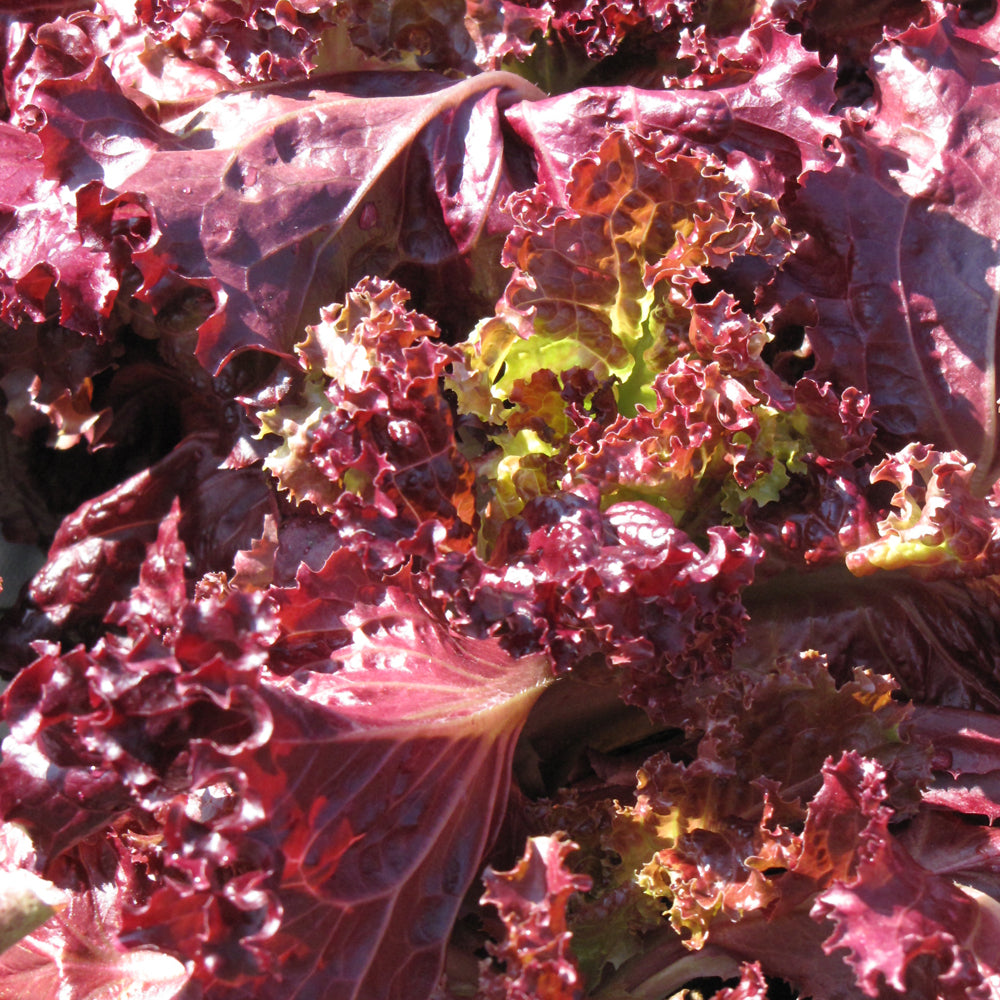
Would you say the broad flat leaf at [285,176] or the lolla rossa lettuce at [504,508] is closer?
the lolla rossa lettuce at [504,508]

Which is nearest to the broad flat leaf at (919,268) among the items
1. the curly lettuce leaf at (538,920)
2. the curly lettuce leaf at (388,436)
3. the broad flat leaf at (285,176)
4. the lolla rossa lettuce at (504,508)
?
the lolla rossa lettuce at (504,508)

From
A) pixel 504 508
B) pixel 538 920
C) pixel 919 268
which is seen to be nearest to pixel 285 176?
pixel 504 508

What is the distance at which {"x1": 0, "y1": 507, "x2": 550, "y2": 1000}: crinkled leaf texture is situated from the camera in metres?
1.60

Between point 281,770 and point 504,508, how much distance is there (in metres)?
0.77

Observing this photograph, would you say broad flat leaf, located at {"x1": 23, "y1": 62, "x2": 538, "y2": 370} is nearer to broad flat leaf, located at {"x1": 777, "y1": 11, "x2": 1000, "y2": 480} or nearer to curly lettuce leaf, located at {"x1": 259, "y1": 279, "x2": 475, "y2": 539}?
curly lettuce leaf, located at {"x1": 259, "y1": 279, "x2": 475, "y2": 539}

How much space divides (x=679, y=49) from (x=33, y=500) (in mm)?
2101

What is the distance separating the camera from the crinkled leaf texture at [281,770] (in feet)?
5.25

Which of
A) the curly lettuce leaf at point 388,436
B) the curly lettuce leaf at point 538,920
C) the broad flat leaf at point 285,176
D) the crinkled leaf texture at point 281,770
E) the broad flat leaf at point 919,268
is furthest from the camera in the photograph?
the broad flat leaf at point 919,268

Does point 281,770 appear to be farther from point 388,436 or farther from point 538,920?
point 388,436

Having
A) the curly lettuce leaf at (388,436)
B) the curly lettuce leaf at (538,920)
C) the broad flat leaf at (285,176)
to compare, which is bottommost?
the curly lettuce leaf at (538,920)


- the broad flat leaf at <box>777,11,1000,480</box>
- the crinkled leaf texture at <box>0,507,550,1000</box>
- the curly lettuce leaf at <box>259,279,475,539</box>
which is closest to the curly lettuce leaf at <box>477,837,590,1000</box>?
the crinkled leaf texture at <box>0,507,550,1000</box>

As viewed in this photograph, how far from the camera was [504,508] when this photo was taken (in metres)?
2.22

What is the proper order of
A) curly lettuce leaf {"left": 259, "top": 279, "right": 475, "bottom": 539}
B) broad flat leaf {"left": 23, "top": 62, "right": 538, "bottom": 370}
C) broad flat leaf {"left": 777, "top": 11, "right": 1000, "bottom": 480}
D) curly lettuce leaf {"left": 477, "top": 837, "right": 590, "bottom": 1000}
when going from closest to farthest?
curly lettuce leaf {"left": 477, "top": 837, "right": 590, "bottom": 1000} → curly lettuce leaf {"left": 259, "top": 279, "right": 475, "bottom": 539} → broad flat leaf {"left": 23, "top": 62, "right": 538, "bottom": 370} → broad flat leaf {"left": 777, "top": 11, "right": 1000, "bottom": 480}

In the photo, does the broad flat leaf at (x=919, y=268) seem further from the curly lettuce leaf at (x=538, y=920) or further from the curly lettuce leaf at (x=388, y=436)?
the curly lettuce leaf at (x=538, y=920)
